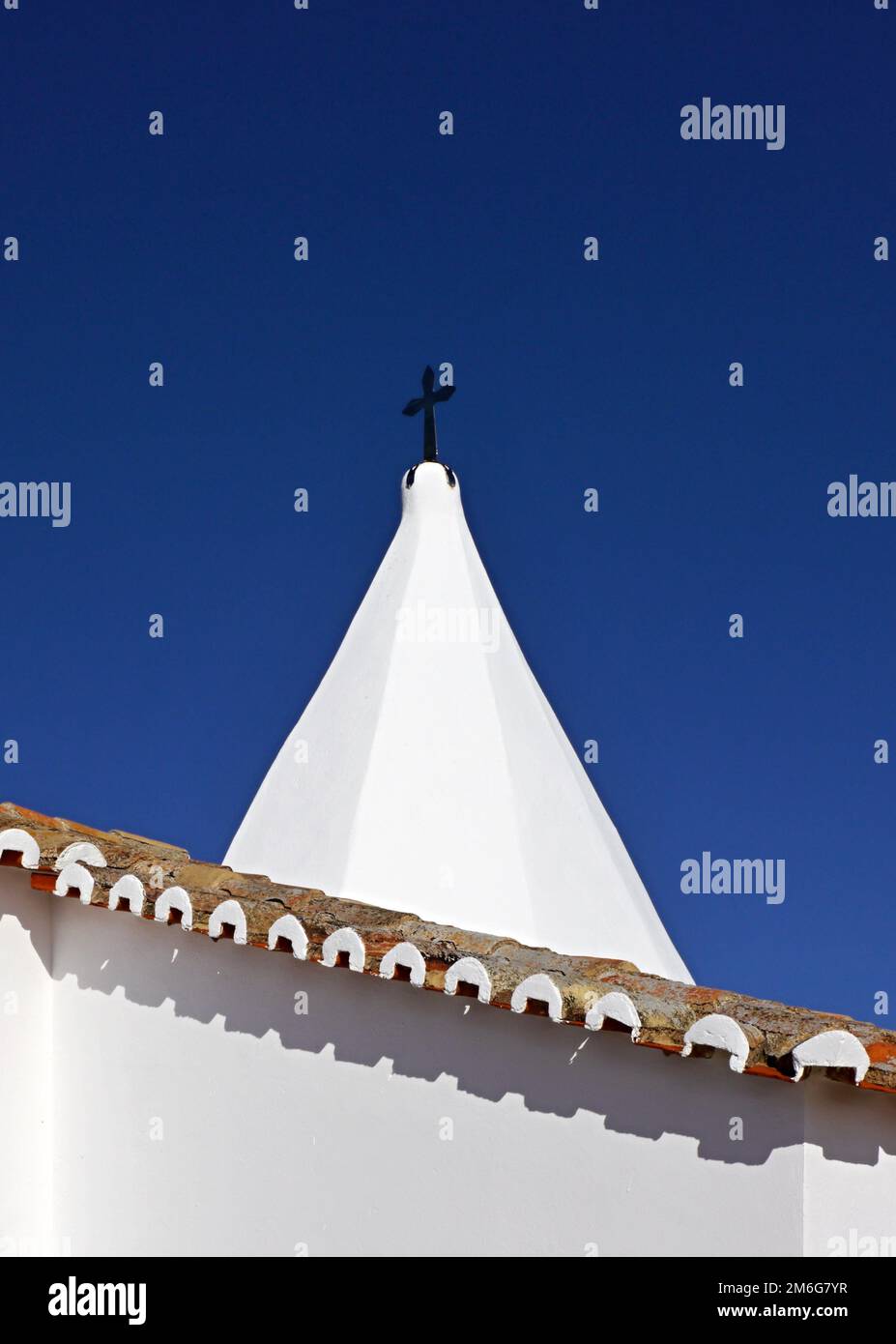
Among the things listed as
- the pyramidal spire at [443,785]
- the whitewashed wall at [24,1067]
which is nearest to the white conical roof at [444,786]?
the pyramidal spire at [443,785]

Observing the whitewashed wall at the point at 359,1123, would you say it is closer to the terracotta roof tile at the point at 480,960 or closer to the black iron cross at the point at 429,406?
the terracotta roof tile at the point at 480,960

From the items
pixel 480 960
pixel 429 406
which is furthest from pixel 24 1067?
pixel 429 406

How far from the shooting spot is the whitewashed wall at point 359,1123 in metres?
3.61

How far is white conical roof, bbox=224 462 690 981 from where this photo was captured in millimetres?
8305

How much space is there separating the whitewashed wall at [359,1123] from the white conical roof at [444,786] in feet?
9.52

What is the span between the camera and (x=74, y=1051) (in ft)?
18.0

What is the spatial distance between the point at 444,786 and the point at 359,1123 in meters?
4.34

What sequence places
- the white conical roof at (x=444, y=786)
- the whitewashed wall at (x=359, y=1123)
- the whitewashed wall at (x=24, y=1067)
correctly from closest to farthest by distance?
Answer: the whitewashed wall at (x=359, y=1123) → the whitewashed wall at (x=24, y=1067) → the white conical roof at (x=444, y=786)

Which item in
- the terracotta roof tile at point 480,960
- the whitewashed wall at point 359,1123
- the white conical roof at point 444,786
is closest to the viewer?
the terracotta roof tile at point 480,960

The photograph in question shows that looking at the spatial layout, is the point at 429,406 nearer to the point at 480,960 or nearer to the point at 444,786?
the point at 444,786

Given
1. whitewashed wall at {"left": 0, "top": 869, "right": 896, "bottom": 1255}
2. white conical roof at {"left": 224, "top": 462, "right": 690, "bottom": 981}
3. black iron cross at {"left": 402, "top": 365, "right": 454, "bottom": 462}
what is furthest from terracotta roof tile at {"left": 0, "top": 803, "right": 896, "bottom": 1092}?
black iron cross at {"left": 402, "top": 365, "right": 454, "bottom": 462}

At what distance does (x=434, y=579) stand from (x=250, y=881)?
5.31 metres

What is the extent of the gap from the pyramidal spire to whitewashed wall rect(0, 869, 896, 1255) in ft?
9.72
